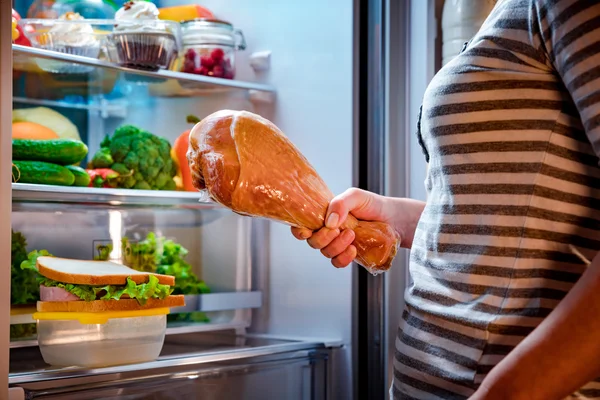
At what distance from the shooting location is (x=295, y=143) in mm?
2107

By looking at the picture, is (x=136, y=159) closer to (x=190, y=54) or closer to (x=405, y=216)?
(x=190, y=54)

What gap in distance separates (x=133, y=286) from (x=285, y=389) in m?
0.47

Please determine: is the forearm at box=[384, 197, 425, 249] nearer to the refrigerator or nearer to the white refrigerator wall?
the refrigerator

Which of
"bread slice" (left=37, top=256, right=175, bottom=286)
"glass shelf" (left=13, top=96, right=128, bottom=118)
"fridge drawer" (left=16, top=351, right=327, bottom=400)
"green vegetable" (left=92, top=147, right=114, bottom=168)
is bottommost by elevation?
"fridge drawer" (left=16, top=351, right=327, bottom=400)

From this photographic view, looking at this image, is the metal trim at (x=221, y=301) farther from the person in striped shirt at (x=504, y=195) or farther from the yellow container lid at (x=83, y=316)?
the person in striped shirt at (x=504, y=195)

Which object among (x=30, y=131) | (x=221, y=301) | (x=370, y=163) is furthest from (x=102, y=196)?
(x=370, y=163)

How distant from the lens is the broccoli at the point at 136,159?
1935 millimetres

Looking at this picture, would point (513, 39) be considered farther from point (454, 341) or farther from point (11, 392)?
point (11, 392)

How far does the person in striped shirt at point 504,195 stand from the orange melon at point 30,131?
1200 mm

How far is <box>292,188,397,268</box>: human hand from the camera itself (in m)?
1.07

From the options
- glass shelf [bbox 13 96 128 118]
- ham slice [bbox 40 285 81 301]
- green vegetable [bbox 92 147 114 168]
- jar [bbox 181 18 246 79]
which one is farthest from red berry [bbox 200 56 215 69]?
ham slice [bbox 40 285 81 301]

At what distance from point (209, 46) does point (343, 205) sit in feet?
3.79

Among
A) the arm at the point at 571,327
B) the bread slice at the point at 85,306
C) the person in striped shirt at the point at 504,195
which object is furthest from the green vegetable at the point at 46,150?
the arm at the point at 571,327

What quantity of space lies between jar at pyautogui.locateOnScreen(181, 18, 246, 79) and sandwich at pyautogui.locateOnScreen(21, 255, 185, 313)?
733 mm
